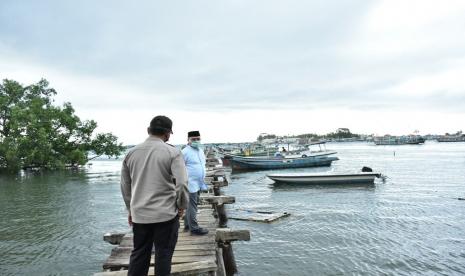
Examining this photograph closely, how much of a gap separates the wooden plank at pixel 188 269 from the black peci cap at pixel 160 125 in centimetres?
215

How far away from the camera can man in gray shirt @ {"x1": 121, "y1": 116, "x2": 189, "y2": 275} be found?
13.5 feet

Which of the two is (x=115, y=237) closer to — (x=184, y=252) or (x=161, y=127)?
(x=184, y=252)

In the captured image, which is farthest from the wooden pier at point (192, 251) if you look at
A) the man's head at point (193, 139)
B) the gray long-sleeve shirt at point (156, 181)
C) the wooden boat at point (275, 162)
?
the wooden boat at point (275, 162)

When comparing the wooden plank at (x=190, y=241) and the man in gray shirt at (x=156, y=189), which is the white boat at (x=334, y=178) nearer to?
the wooden plank at (x=190, y=241)

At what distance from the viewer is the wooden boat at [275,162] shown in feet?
146

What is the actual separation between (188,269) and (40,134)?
4075 cm

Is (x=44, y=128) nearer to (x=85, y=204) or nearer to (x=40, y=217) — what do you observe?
(x=85, y=204)

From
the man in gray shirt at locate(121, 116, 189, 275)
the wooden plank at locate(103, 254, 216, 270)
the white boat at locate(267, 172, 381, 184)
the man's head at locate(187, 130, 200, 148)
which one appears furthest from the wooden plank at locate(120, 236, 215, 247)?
the white boat at locate(267, 172, 381, 184)

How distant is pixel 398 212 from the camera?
703 inches

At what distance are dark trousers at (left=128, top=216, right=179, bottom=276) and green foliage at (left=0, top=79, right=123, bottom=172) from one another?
135 feet

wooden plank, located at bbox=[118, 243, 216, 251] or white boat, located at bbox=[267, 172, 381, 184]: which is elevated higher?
wooden plank, located at bbox=[118, 243, 216, 251]

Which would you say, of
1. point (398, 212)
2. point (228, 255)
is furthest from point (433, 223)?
point (228, 255)

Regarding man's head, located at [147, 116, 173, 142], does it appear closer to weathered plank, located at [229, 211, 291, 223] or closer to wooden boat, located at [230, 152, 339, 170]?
weathered plank, located at [229, 211, 291, 223]

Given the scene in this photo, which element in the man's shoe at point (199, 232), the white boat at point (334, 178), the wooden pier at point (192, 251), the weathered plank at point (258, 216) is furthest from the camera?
the white boat at point (334, 178)
